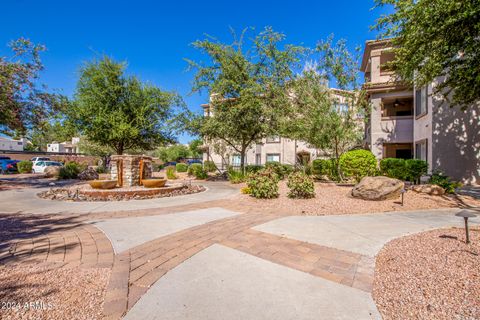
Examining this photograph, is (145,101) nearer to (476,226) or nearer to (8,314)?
(8,314)

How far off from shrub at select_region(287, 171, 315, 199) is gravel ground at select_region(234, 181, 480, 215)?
323 millimetres

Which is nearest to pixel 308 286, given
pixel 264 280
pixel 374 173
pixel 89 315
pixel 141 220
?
pixel 264 280

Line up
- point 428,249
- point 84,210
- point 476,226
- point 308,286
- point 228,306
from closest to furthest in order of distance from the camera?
point 228,306, point 308,286, point 428,249, point 476,226, point 84,210

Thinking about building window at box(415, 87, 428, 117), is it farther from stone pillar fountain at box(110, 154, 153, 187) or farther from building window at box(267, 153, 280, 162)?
stone pillar fountain at box(110, 154, 153, 187)

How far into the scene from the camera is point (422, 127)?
13773 millimetres

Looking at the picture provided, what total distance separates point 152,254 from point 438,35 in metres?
9.74

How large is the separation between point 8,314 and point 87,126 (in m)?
15.7

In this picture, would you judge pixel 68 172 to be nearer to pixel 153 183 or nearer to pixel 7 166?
pixel 153 183

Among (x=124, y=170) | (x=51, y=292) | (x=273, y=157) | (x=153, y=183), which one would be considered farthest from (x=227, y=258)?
(x=273, y=157)

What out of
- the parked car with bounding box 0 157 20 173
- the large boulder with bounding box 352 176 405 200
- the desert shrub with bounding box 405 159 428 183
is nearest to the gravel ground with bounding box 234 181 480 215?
the large boulder with bounding box 352 176 405 200

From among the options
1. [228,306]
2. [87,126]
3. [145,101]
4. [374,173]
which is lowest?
[228,306]

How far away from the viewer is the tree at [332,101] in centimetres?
1118

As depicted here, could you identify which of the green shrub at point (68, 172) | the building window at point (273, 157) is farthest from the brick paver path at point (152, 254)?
the building window at point (273, 157)

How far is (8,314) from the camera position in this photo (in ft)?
7.54
